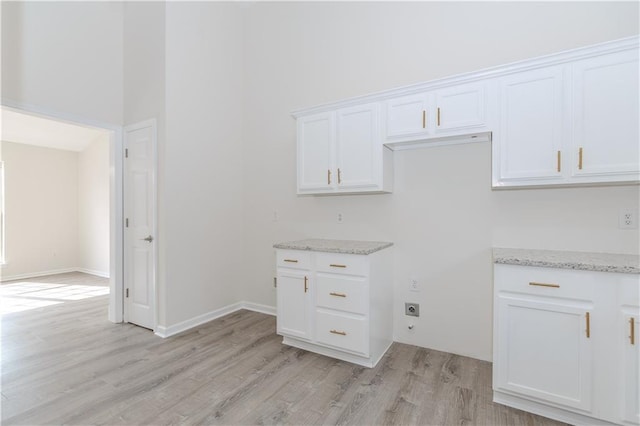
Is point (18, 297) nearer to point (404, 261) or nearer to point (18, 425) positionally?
point (18, 425)

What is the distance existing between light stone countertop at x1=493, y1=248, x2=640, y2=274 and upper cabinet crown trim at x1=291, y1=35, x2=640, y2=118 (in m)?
1.27

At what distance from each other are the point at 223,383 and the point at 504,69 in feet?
9.92

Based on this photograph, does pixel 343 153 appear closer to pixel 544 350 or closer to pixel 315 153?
pixel 315 153

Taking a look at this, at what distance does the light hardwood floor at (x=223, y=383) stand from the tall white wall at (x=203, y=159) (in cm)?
63

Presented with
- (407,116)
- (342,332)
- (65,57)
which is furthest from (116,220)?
(407,116)

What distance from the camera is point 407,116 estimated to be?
2.48 meters

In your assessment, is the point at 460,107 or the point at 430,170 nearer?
the point at 460,107

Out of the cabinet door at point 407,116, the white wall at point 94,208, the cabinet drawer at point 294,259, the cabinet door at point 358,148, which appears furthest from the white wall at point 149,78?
the white wall at point 94,208

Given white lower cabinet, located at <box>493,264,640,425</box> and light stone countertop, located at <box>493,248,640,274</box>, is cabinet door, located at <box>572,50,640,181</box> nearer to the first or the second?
light stone countertop, located at <box>493,248,640,274</box>

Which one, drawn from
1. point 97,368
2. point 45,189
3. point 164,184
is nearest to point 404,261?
point 164,184

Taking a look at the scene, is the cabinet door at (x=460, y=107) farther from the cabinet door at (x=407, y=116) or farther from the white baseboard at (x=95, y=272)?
the white baseboard at (x=95, y=272)

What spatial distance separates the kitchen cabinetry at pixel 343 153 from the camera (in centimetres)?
263

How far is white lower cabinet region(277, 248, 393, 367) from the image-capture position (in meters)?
2.42

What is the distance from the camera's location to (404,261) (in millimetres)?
2846
